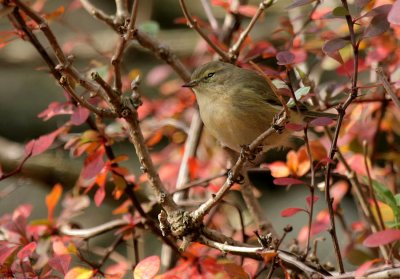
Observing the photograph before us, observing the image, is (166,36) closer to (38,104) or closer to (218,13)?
(218,13)

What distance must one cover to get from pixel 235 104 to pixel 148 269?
1.02m

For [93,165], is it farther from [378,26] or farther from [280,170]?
[378,26]

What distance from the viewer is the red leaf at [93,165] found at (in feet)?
6.97

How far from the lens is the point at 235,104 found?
2578 millimetres

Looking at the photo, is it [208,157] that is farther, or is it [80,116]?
[208,157]

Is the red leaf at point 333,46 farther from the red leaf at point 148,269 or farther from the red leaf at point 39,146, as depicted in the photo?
the red leaf at point 39,146

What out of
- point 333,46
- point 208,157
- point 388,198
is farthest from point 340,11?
point 208,157

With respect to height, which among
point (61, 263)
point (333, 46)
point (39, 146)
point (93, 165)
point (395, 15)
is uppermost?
point (395, 15)

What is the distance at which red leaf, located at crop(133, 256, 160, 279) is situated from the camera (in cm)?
174

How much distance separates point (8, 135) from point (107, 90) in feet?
11.9

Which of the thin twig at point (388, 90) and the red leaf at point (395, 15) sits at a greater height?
the red leaf at point (395, 15)

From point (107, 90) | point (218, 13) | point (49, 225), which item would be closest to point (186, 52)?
point (218, 13)

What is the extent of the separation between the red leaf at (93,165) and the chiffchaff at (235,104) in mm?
541

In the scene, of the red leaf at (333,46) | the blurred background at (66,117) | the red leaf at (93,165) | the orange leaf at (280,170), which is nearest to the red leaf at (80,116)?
the red leaf at (93,165)
